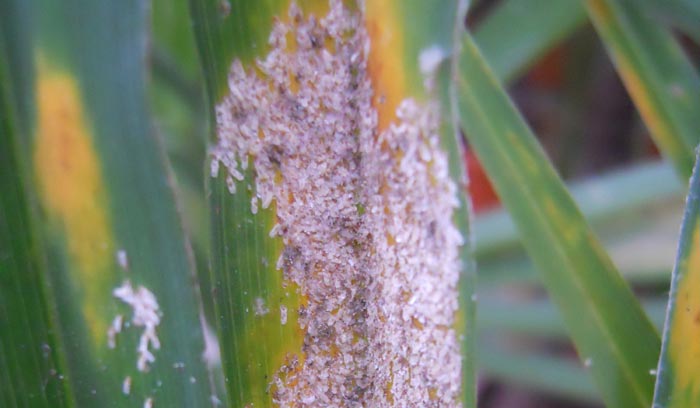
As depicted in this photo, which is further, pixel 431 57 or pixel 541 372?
pixel 541 372

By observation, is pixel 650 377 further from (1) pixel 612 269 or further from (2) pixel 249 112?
(2) pixel 249 112

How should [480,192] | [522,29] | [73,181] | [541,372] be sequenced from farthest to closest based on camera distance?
[480,192] < [541,372] < [522,29] < [73,181]

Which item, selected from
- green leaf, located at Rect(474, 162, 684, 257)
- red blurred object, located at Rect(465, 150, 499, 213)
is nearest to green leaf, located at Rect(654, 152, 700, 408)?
green leaf, located at Rect(474, 162, 684, 257)

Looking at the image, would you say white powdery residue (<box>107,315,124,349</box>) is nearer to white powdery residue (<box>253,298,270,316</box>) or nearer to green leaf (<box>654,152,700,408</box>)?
white powdery residue (<box>253,298,270,316</box>)

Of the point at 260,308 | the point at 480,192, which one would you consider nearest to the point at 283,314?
the point at 260,308

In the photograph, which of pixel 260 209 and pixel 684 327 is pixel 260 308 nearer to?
pixel 260 209

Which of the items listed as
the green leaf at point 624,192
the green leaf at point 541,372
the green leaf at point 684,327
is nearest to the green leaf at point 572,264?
the green leaf at point 684,327

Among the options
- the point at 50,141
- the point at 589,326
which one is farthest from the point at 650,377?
the point at 50,141
